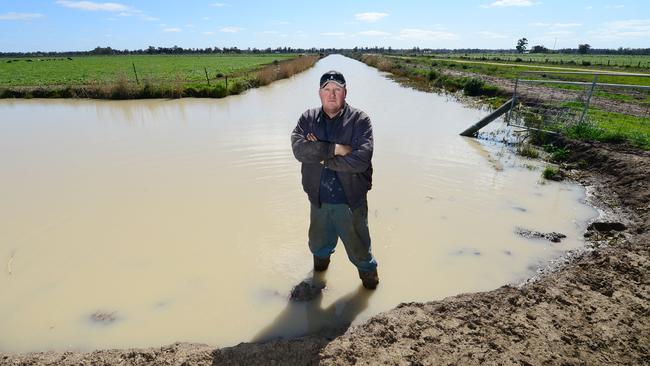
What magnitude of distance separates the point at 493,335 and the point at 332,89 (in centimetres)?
233

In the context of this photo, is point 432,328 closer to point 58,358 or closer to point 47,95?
point 58,358

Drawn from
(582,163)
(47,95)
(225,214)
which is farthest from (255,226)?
(47,95)

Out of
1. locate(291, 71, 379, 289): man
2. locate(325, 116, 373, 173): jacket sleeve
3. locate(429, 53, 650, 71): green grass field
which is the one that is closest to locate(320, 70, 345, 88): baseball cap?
locate(291, 71, 379, 289): man

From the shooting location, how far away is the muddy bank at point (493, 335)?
8.70 feet

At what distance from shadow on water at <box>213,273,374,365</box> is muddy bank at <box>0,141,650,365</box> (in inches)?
0.4

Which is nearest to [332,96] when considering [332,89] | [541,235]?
[332,89]

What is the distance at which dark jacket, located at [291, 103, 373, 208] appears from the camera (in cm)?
278

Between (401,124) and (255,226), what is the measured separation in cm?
794

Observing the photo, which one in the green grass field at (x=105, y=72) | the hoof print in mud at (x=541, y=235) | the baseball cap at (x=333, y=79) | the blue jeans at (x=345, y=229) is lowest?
the hoof print in mud at (x=541, y=235)

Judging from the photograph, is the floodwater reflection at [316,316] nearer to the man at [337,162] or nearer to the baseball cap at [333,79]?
the man at [337,162]

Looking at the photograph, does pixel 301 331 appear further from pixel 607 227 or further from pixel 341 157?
pixel 607 227

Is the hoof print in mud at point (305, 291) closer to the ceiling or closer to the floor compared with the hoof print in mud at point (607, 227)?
closer to the floor

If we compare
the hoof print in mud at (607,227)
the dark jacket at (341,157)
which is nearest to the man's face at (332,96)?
the dark jacket at (341,157)

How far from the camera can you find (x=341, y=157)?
279 centimetres
